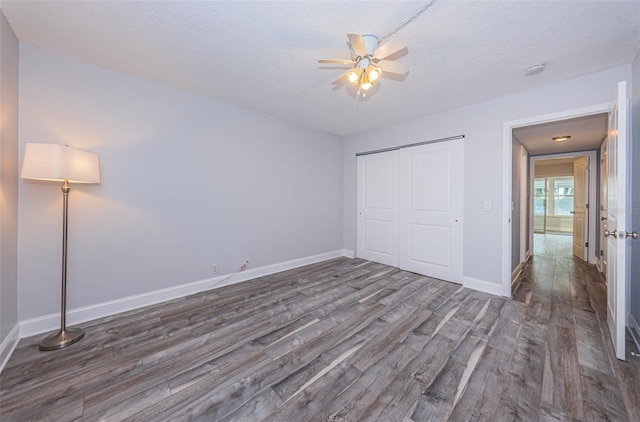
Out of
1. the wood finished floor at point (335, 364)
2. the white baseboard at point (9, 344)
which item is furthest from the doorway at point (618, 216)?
the white baseboard at point (9, 344)

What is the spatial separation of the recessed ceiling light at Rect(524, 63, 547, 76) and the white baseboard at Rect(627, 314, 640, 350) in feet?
8.03

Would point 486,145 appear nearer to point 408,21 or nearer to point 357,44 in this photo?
point 408,21

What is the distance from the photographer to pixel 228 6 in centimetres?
163

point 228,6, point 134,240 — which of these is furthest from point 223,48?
point 134,240

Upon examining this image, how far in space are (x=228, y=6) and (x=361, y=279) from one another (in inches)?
132

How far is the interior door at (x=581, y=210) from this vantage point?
4.82 metres

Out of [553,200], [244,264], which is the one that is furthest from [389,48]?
[553,200]

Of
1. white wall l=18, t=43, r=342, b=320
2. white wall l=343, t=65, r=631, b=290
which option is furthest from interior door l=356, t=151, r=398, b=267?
white wall l=18, t=43, r=342, b=320

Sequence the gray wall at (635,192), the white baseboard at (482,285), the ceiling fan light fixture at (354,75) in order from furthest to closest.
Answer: the white baseboard at (482,285) → the gray wall at (635,192) → the ceiling fan light fixture at (354,75)

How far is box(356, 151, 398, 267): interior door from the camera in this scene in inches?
167

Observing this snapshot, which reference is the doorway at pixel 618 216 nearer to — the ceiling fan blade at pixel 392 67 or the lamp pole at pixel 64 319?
the ceiling fan blade at pixel 392 67

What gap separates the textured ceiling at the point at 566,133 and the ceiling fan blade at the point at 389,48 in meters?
2.31

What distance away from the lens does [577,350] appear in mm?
1928

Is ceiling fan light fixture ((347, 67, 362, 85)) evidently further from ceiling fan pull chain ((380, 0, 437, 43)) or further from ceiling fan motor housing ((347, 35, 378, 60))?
ceiling fan pull chain ((380, 0, 437, 43))
